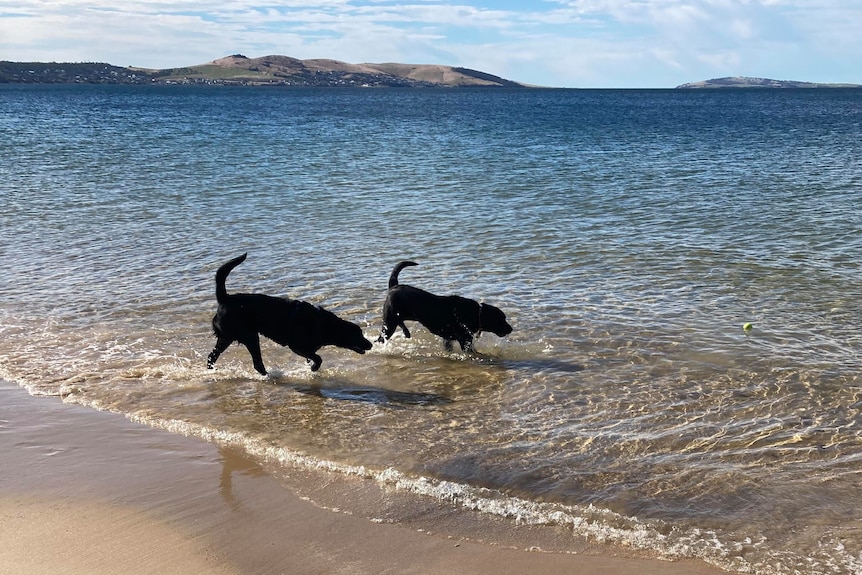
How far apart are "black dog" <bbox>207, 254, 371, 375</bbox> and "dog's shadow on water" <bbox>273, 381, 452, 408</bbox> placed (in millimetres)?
411

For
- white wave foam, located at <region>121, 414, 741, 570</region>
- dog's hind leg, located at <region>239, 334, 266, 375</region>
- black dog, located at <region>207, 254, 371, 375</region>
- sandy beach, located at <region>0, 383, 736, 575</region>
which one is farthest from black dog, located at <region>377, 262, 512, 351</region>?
sandy beach, located at <region>0, 383, 736, 575</region>

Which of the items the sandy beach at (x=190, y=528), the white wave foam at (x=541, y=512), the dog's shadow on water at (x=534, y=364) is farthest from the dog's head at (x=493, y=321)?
the sandy beach at (x=190, y=528)

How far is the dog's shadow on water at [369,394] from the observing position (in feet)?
25.9

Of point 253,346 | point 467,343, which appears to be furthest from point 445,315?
point 253,346

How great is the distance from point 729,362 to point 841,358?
1.22 m

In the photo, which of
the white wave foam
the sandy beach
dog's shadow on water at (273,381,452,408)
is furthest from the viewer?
dog's shadow on water at (273,381,452,408)

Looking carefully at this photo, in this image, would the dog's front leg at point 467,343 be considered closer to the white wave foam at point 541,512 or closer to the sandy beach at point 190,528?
the white wave foam at point 541,512

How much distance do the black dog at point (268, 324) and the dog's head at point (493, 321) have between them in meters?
1.66

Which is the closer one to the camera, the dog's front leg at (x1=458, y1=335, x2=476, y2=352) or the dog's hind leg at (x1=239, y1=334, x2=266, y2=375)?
the dog's hind leg at (x1=239, y1=334, x2=266, y2=375)

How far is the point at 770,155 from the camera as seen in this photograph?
112 feet

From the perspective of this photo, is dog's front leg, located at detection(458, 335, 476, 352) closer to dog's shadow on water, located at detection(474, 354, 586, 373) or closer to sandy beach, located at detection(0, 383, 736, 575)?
dog's shadow on water, located at detection(474, 354, 586, 373)

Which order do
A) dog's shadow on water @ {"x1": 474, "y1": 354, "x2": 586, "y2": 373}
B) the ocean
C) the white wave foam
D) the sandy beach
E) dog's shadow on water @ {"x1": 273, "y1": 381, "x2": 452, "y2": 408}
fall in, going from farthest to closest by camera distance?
dog's shadow on water @ {"x1": 474, "y1": 354, "x2": 586, "y2": 373}
dog's shadow on water @ {"x1": 273, "y1": 381, "x2": 452, "y2": 408}
the ocean
the white wave foam
the sandy beach

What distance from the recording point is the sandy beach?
4844mm

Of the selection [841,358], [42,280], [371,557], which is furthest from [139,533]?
[42,280]
